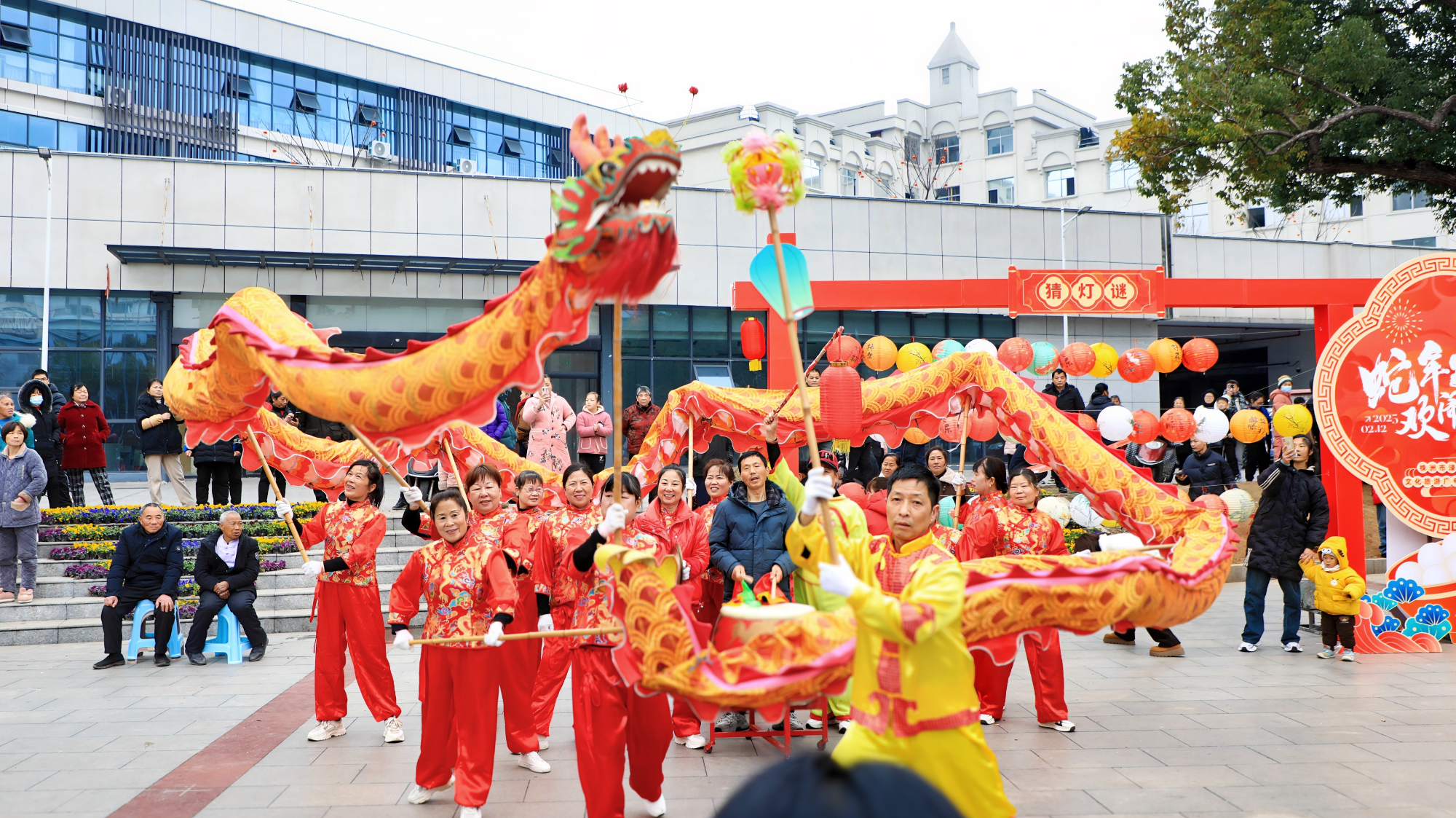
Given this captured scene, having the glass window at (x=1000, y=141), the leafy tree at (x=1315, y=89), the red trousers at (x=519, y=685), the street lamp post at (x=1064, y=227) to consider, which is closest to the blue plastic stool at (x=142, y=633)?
the red trousers at (x=519, y=685)

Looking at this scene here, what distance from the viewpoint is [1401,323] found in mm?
7957

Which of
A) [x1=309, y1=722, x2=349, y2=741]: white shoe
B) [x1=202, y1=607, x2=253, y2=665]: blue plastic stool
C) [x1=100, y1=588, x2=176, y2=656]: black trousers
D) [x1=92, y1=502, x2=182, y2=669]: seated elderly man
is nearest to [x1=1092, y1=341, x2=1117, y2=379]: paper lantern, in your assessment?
[x1=309, y1=722, x2=349, y2=741]: white shoe

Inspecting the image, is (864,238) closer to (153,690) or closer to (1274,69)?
(1274,69)

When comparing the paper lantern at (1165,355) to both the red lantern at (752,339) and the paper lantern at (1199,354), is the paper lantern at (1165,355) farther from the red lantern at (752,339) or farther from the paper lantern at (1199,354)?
the red lantern at (752,339)

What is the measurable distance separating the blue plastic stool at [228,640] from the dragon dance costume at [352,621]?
2540 millimetres

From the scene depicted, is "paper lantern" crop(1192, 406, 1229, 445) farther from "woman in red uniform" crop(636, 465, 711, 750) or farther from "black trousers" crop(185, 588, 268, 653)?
"black trousers" crop(185, 588, 268, 653)

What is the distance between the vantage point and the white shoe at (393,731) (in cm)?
572

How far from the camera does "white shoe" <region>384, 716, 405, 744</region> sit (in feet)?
18.8

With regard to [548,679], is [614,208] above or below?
above

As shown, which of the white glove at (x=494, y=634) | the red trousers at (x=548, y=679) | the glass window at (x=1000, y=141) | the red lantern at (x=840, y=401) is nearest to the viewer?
the white glove at (x=494, y=634)

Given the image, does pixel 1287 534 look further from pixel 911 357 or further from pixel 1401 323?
pixel 911 357

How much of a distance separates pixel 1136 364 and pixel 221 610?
7.86m

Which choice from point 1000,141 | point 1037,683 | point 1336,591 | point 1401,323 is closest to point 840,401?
point 1037,683

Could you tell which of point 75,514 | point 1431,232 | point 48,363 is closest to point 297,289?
point 48,363
